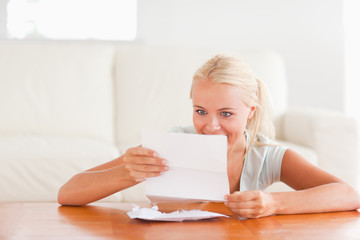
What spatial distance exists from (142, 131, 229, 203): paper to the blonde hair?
31cm

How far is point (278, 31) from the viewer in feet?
12.5

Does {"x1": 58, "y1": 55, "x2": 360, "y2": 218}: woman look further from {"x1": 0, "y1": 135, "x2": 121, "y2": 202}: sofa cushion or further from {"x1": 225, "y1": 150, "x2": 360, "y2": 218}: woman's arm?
{"x1": 0, "y1": 135, "x2": 121, "y2": 202}: sofa cushion

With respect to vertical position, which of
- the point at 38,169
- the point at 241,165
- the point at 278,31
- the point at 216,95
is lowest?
the point at 38,169

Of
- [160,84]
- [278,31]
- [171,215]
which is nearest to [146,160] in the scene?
[171,215]

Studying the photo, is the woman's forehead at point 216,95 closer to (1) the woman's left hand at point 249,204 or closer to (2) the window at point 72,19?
(1) the woman's left hand at point 249,204

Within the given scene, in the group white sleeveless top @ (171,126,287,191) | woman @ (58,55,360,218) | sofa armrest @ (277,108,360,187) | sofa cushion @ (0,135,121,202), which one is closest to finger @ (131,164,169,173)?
woman @ (58,55,360,218)

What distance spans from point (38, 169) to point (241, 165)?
3.27 ft

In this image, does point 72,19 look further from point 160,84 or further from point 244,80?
point 244,80

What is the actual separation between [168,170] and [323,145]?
4.90ft

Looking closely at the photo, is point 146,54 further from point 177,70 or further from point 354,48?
point 354,48

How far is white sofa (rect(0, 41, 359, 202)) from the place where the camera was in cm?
242

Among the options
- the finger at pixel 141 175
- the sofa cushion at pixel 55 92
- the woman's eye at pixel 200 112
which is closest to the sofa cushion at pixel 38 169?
the sofa cushion at pixel 55 92

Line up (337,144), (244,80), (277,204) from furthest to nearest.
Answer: (337,144) → (244,80) → (277,204)

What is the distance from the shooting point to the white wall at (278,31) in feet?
12.2
